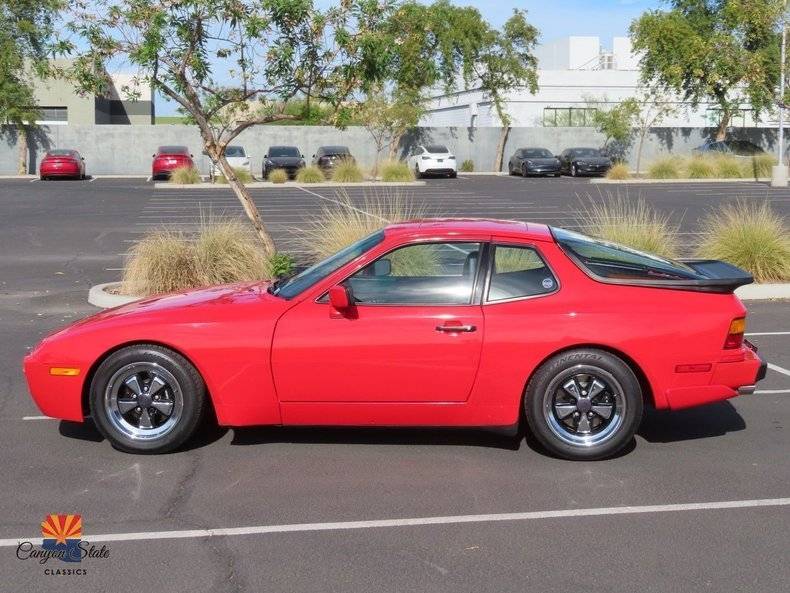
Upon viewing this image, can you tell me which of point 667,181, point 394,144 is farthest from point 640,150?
point 394,144

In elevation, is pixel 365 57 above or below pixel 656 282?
above

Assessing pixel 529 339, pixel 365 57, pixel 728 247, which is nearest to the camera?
pixel 529 339

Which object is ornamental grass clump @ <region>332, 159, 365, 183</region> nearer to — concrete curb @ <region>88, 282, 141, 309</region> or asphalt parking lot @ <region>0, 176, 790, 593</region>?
concrete curb @ <region>88, 282, 141, 309</region>

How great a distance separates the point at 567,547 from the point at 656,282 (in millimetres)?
2164

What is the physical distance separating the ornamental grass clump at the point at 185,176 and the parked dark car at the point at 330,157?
20.0 ft

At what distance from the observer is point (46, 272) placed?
15461mm

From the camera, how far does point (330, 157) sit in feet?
148

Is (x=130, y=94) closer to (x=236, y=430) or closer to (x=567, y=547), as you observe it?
(x=236, y=430)

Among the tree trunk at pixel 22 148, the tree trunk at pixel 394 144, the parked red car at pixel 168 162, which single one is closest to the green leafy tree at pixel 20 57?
the tree trunk at pixel 22 148

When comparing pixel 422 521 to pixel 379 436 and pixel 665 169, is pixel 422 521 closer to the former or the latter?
pixel 379 436

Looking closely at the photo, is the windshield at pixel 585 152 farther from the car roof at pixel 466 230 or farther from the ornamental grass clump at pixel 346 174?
the car roof at pixel 466 230

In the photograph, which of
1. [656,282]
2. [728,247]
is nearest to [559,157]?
[728,247]

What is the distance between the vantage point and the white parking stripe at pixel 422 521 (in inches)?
205

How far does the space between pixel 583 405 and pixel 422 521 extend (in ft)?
4.79
